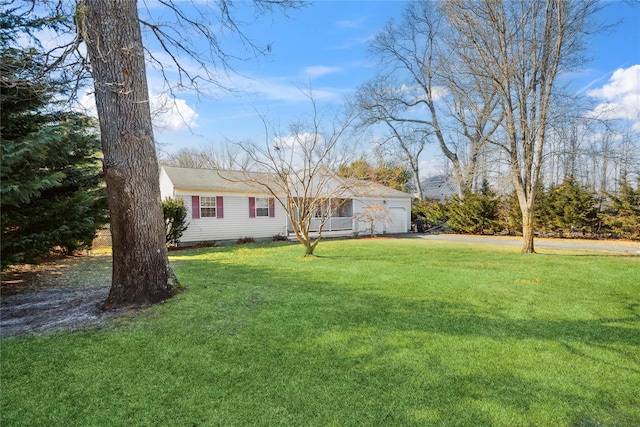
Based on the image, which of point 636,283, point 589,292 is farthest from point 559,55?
point 589,292

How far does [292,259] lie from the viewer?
9492mm

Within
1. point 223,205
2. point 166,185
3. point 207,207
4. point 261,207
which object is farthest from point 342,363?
point 166,185

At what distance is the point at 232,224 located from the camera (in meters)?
16.0

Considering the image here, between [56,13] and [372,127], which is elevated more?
[372,127]

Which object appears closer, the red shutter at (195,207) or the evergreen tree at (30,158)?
the evergreen tree at (30,158)

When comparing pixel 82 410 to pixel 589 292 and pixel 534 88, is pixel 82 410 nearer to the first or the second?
pixel 589 292

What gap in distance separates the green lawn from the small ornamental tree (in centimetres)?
848

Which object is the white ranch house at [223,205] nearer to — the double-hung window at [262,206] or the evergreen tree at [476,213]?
the double-hung window at [262,206]

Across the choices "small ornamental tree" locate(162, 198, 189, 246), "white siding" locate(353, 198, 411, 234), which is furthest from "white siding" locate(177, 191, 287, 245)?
"white siding" locate(353, 198, 411, 234)

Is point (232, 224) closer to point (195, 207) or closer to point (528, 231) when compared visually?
point (195, 207)

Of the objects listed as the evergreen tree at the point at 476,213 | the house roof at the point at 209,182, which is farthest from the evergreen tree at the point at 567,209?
the house roof at the point at 209,182

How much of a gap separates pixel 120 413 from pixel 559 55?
14.0 metres

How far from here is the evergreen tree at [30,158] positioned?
398 centimetres

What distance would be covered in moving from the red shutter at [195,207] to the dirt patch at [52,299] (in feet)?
23.0
